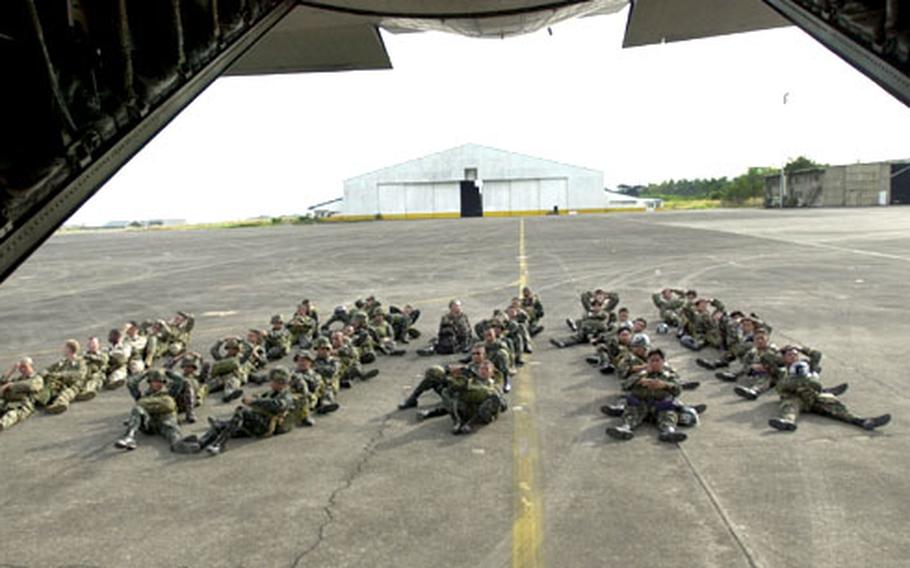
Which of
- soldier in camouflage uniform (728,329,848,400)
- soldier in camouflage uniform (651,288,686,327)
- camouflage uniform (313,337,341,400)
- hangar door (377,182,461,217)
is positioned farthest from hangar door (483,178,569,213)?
camouflage uniform (313,337,341,400)

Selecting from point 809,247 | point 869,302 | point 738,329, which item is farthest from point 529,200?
point 738,329

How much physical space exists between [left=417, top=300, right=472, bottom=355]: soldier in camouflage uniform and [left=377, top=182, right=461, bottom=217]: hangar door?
93.2 meters

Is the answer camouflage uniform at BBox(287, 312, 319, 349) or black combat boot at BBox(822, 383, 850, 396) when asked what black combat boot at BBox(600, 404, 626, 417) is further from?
camouflage uniform at BBox(287, 312, 319, 349)

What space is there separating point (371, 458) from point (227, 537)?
2.39 m

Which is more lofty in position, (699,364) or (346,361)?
(346,361)

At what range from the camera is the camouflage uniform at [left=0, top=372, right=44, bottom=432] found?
1089 centimetres

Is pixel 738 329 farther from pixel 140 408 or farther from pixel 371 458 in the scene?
pixel 140 408

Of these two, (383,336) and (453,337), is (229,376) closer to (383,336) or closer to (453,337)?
(383,336)

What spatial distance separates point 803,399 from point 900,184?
9372 cm

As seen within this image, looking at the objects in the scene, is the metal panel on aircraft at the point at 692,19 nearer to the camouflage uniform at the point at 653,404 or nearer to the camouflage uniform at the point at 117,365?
the camouflage uniform at the point at 653,404

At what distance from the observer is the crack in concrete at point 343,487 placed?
632 cm

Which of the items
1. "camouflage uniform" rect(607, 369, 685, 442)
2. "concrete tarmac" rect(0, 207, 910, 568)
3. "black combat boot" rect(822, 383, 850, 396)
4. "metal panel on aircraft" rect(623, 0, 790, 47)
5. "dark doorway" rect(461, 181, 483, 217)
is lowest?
"concrete tarmac" rect(0, 207, 910, 568)

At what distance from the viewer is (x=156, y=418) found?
995 cm

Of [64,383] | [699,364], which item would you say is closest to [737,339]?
[699,364]
